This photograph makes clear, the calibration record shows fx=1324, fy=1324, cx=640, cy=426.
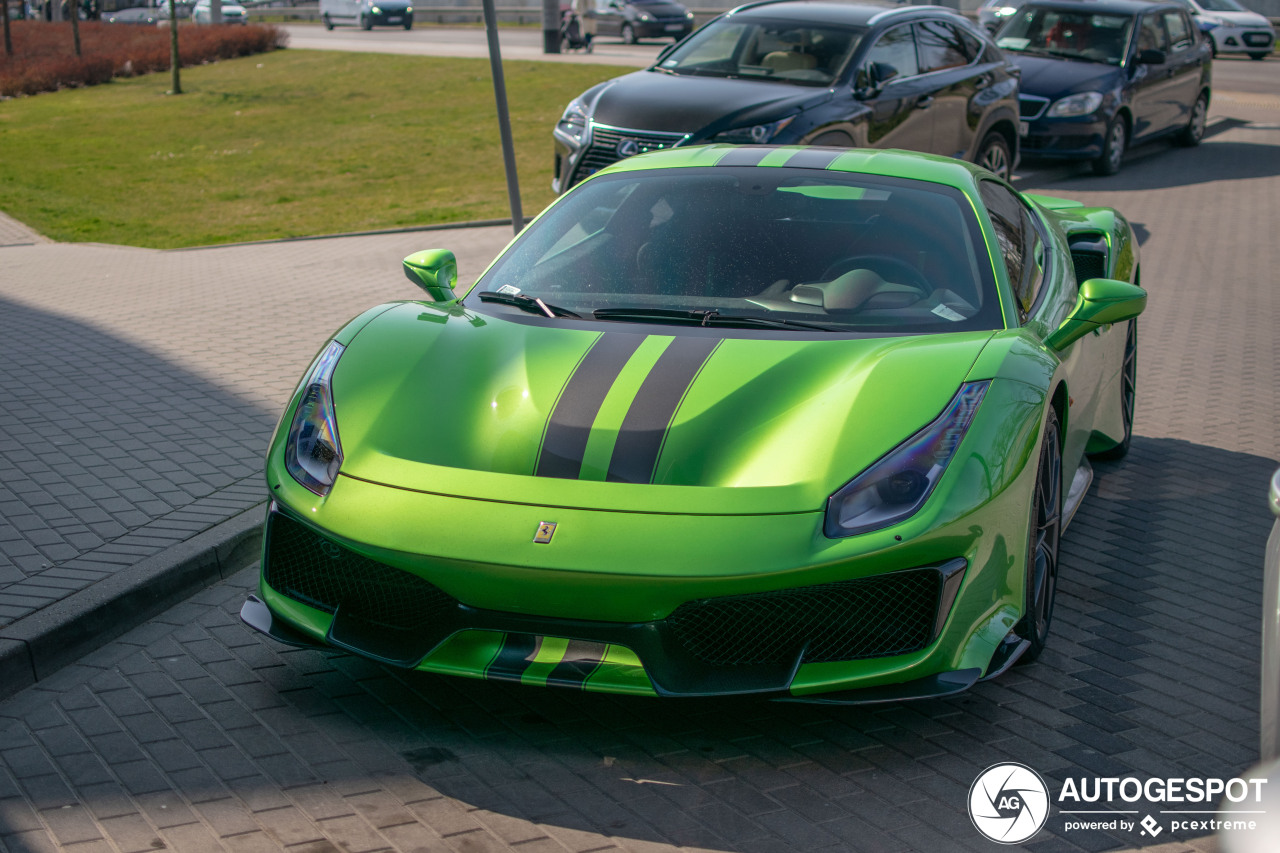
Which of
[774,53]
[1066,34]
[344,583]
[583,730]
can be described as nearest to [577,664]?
[583,730]

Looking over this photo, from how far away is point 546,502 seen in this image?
337cm

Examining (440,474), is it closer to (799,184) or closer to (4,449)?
(799,184)

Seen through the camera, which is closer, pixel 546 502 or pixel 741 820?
pixel 741 820

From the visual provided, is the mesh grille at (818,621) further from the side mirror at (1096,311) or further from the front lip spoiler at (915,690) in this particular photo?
the side mirror at (1096,311)

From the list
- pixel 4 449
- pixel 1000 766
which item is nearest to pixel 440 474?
pixel 1000 766

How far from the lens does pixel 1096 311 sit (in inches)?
174

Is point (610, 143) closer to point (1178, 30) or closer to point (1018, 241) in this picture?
point (1018, 241)

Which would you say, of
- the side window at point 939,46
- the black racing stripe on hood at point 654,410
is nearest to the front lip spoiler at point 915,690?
the black racing stripe on hood at point 654,410

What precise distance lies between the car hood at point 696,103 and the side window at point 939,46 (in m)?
1.57

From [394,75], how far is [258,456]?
940 inches

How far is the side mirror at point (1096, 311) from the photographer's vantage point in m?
4.41

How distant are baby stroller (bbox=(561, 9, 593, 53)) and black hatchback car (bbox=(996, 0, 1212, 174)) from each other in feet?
63.7

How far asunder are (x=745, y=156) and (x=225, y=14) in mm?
51252

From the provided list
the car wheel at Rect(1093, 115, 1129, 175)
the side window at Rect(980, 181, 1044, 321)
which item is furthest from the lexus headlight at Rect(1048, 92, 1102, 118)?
the side window at Rect(980, 181, 1044, 321)
